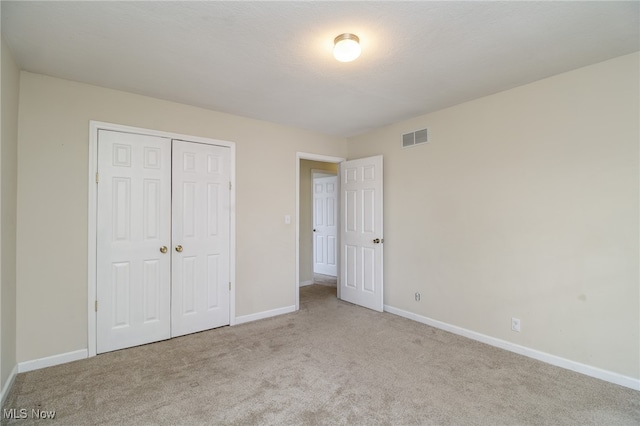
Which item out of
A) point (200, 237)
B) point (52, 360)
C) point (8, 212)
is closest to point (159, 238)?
point (200, 237)

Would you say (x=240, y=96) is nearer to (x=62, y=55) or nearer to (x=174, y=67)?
(x=174, y=67)

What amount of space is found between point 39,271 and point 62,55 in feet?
5.81

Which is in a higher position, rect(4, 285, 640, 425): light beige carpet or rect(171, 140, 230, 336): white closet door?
rect(171, 140, 230, 336): white closet door

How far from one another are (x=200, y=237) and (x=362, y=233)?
2.16 m

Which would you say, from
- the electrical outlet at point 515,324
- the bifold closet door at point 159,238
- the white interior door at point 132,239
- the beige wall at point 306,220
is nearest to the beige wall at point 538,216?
the electrical outlet at point 515,324

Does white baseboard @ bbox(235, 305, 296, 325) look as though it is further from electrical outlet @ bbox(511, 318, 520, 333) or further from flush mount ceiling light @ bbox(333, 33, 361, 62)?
flush mount ceiling light @ bbox(333, 33, 361, 62)

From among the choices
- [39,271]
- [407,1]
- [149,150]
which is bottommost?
[39,271]

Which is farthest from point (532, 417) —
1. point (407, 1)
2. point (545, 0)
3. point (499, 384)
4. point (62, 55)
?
point (62, 55)

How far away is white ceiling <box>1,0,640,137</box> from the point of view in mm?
1793

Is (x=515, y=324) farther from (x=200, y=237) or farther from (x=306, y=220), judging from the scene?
(x=306, y=220)

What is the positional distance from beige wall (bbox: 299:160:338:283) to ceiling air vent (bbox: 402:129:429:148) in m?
2.22

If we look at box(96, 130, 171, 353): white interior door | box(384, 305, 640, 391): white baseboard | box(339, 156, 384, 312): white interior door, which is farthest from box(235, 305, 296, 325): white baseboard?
box(384, 305, 640, 391): white baseboard

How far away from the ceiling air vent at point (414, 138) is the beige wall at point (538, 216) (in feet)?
0.22

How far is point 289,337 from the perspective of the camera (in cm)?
321
